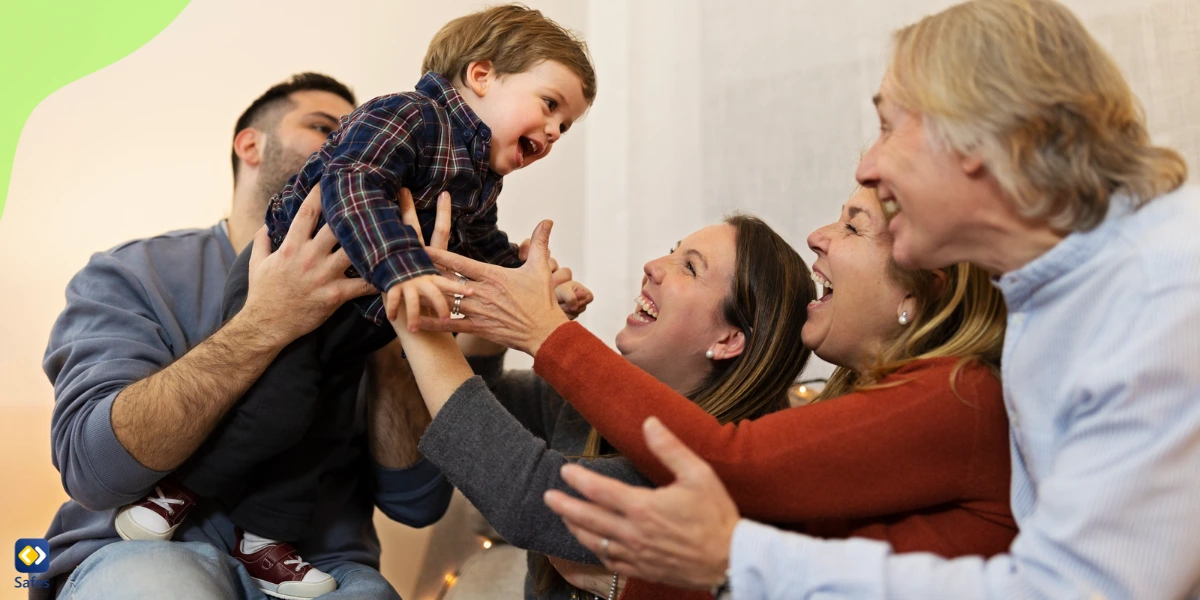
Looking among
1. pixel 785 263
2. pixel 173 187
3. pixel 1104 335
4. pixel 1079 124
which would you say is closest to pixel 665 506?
pixel 1104 335

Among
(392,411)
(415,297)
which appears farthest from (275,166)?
(415,297)

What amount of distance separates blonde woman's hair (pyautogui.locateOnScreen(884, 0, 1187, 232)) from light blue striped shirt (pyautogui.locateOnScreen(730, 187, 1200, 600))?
4 cm

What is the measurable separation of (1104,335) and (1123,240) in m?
0.12

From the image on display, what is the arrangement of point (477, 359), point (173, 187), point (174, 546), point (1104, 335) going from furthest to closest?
point (173, 187)
point (477, 359)
point (174, 546)
point (1104, 335)

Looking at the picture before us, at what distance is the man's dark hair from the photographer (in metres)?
2.43

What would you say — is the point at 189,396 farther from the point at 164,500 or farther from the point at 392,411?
the point at 392,411

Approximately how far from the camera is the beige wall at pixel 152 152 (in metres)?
2.22

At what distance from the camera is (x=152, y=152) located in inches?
94.7

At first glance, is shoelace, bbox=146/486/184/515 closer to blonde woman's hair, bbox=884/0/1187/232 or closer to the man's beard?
the man's beard

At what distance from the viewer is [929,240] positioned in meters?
1.18

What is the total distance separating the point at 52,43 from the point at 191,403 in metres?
1.25

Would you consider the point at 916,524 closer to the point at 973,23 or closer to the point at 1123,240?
the point at 1123,240

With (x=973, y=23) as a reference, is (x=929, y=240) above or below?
below

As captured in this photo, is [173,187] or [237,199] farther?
[173,187]
